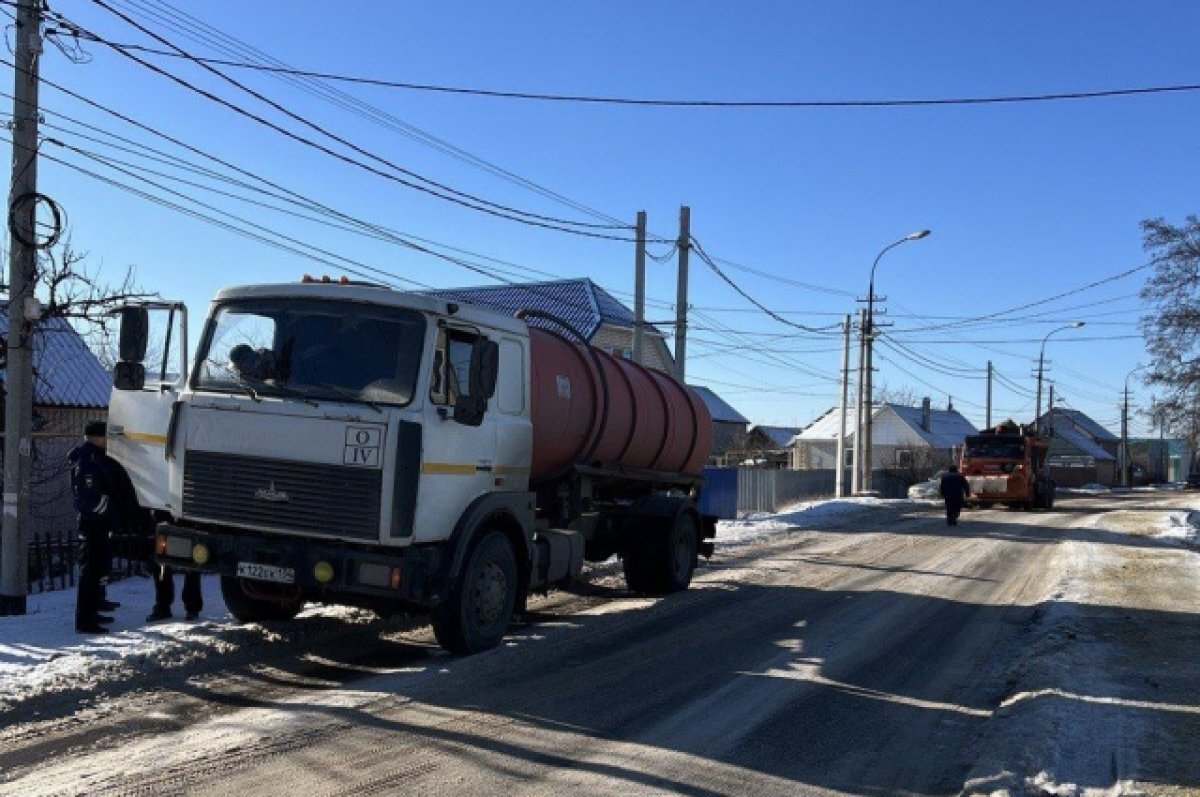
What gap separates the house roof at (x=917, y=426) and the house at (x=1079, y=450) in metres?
6.86

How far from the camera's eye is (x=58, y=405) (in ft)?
63.6

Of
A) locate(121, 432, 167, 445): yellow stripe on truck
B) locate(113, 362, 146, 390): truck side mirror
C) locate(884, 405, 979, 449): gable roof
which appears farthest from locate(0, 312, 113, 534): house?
locate(884, 405, 979, 449): gable roof

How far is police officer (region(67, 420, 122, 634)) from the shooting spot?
8.66 m

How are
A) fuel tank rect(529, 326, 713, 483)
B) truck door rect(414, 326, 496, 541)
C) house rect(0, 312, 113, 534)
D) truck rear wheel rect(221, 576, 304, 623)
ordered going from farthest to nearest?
house rect(0, 312, 113, 534)
fuel tank rect(529, 326, 713, 483)
truck rear wheel rect(221, 576, 304, 623)
truck door rect(414, 326, 496, 541)

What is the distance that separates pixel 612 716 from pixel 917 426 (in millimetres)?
76161

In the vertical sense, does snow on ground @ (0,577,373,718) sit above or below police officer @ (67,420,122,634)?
below

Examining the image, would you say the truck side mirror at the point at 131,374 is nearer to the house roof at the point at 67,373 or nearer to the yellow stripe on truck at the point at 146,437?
the yellow stripe on truck at the point at 146,437

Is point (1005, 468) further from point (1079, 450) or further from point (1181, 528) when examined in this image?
point (1079, 450)

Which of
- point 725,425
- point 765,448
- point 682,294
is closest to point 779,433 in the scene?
point 765,448

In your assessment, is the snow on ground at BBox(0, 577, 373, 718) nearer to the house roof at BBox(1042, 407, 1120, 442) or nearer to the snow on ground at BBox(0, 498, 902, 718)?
the snow on ground at BBox(0, 498, 902, 718)

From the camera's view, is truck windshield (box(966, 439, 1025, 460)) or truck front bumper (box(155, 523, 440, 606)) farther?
truck windshield (box(966, 439, 1025, 460))

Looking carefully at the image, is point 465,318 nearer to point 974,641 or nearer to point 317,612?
point 317,612

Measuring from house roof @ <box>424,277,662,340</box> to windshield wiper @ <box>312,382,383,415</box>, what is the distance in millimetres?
22618

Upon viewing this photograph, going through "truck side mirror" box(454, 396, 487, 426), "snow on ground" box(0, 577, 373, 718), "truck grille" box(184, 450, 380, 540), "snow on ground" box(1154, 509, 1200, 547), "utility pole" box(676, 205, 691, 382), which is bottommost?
"snow on ground" box(1154, 509, 1200, 547)
